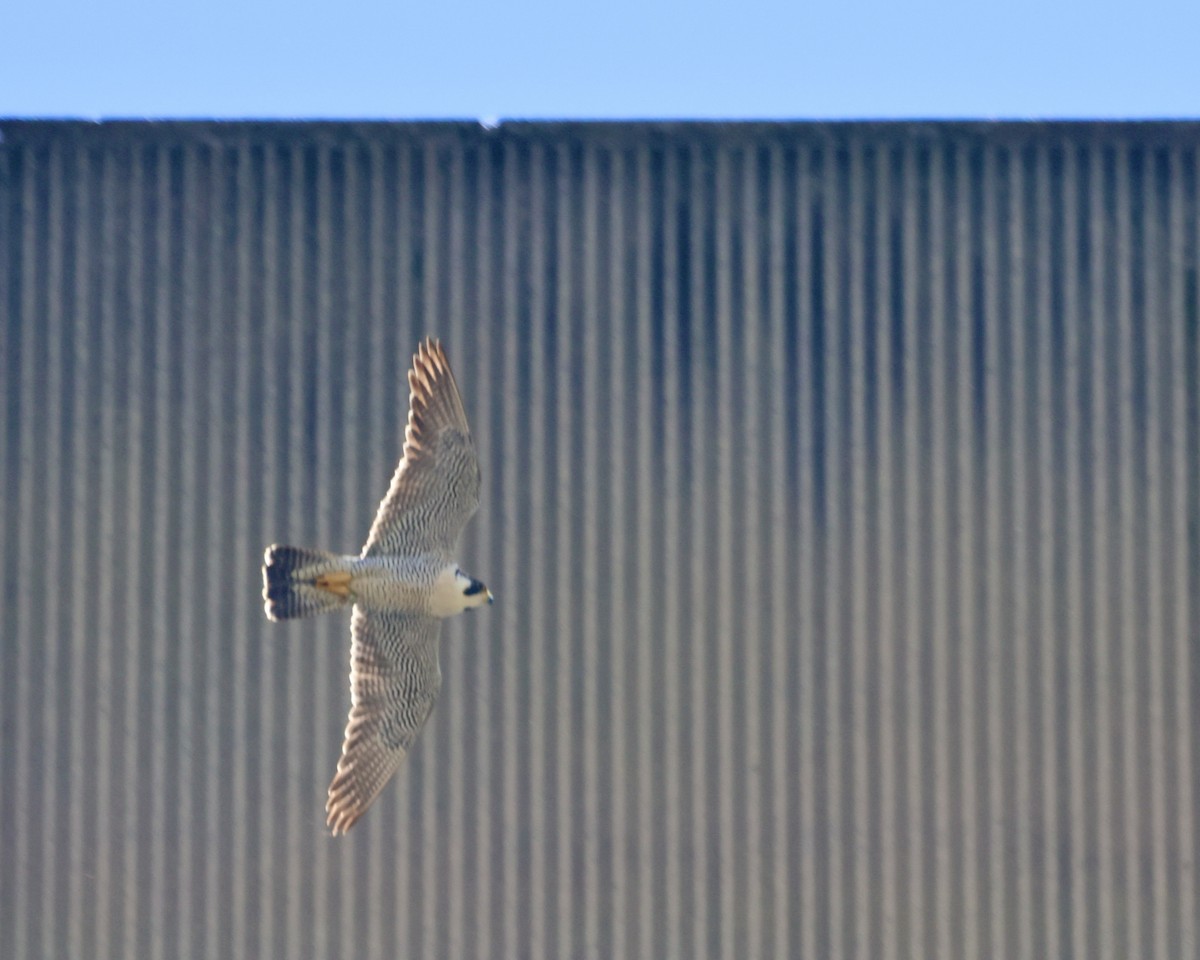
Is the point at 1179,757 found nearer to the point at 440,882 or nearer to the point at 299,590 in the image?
the point at 440,882

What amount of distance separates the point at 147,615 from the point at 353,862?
138 centimetres

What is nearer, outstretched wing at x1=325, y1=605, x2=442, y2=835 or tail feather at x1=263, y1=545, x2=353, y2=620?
tail feather at x1=263, y1=545, x2=353, y2=620

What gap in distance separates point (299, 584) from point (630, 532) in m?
1.52

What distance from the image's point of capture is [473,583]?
753 centimetres

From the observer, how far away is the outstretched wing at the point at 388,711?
305 inches

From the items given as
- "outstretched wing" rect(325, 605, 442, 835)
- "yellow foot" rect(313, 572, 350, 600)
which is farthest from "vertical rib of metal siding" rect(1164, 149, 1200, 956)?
"yellow foot" rect(313, 572, 350, 600)

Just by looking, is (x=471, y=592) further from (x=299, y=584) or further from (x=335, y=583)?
(x=299, y=584)

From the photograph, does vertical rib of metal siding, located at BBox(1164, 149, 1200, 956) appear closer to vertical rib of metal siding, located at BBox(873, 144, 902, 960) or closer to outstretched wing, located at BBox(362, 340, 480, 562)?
vertical rib of metal siding, located at BBox(873, 144, 902, 960)

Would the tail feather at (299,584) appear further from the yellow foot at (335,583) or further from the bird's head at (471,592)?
the bird's head at (471,592)

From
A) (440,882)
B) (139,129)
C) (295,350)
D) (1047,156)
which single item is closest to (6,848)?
(440,882)

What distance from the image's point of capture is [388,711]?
306 inches

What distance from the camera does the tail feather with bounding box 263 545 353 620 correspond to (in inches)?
299

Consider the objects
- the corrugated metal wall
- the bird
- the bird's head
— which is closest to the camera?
the bird's head

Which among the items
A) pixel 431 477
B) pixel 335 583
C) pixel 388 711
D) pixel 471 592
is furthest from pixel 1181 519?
pixel 335 583
